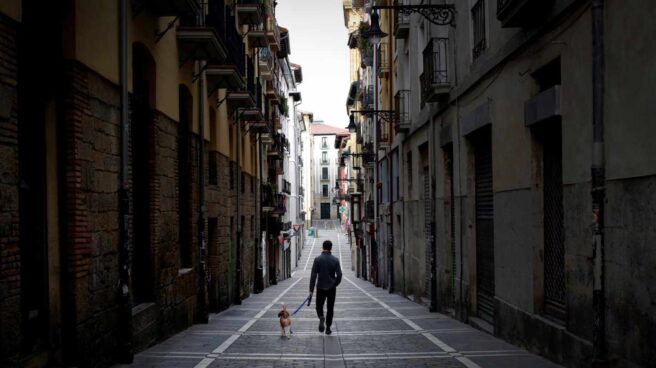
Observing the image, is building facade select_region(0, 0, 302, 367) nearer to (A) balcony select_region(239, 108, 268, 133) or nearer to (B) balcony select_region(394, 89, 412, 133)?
(A) balcony select_region(239, 108, 268, 133)

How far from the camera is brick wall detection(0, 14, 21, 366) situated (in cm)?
643

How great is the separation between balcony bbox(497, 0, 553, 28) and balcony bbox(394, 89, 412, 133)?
13938mm

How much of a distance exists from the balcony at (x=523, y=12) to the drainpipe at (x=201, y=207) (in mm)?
7909

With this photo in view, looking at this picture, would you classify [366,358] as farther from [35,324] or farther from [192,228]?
[192,228]

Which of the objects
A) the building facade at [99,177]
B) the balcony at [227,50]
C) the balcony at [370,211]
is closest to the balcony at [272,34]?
the balcony at [370,211]

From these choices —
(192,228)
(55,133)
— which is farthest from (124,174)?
(192,228)

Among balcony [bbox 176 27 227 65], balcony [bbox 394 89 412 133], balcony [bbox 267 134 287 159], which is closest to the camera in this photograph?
balcony [bbox 176 27 227 65]

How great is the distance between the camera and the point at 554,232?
32.8ft

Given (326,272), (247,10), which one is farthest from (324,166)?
(326,272)

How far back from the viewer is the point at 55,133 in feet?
27.4

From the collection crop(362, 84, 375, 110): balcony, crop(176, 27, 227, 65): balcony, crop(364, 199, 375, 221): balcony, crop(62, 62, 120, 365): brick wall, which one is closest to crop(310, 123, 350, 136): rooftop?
crop(362, 84, 375, 110): balcony

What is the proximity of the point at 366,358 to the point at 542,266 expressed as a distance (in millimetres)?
2855

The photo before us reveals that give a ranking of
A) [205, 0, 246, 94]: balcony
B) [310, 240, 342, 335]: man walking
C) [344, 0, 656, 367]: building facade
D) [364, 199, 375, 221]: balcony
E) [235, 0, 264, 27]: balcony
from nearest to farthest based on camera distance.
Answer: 1. [344, 0, 656, 367]: building facade
2. [310, 240, 342, 335]: man walking
3. [205, 0, 246, 94]: balcony
4. [235, 0, 264, 27]: balcony
5. [364, 199, 375, 221]: balcony

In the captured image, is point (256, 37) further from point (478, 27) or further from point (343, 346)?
point (343, 346)
